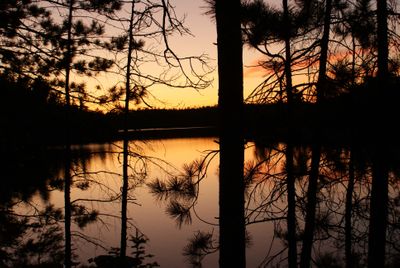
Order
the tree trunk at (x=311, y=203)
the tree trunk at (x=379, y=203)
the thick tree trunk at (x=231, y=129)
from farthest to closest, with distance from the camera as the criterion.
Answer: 1. the tree trunk at (x=311, y=203)
2. the tree trunk at (x=379, y=203)
3. the thick tree trunk at (x=231, y=129)

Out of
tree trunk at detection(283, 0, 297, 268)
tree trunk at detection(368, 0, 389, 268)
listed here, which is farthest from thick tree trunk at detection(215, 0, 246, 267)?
tree trunk at detection(368, 0, 389, 268)

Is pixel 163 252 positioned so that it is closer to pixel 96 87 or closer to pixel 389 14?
pixel 96 87

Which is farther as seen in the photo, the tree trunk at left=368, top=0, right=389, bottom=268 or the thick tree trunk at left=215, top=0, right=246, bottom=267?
the tree trunk at left=368, top=0, right=389, bottom=268

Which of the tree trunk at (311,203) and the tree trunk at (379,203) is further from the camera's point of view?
the tree trunk at (311,203)

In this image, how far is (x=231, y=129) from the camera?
3.24 m

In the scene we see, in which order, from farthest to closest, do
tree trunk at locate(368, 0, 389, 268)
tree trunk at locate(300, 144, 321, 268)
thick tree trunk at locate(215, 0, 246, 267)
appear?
tree trunk at locate(300, 144, 321, 268) < tree trunk at locate(368, 0, 389, 268) < thick tree trunk at locate(215, 0, 246, 267)

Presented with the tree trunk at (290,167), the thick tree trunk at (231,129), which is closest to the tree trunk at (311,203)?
the tree trunk at (290,167)

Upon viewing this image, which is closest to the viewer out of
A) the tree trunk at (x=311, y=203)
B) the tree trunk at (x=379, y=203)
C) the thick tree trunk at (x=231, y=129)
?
the thick tree trunk at (x=231, y=129)

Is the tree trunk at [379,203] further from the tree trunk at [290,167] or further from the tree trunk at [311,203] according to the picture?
the tree trunk at [290,167]

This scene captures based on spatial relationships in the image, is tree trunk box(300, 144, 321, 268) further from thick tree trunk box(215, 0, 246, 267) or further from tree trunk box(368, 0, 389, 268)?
thick tree trunk box(215, 0, 246, 267)

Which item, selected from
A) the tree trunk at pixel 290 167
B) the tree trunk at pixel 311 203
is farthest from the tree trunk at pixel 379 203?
the tree trunk at pixel 290 167

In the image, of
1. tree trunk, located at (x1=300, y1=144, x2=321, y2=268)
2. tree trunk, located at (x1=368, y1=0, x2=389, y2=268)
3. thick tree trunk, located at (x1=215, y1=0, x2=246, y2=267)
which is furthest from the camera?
tree trunk, located at (x1=300, y1=144, x2=321, y2=268)

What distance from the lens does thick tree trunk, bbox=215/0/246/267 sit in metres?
3.24

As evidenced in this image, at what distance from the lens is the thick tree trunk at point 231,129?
3.24m
